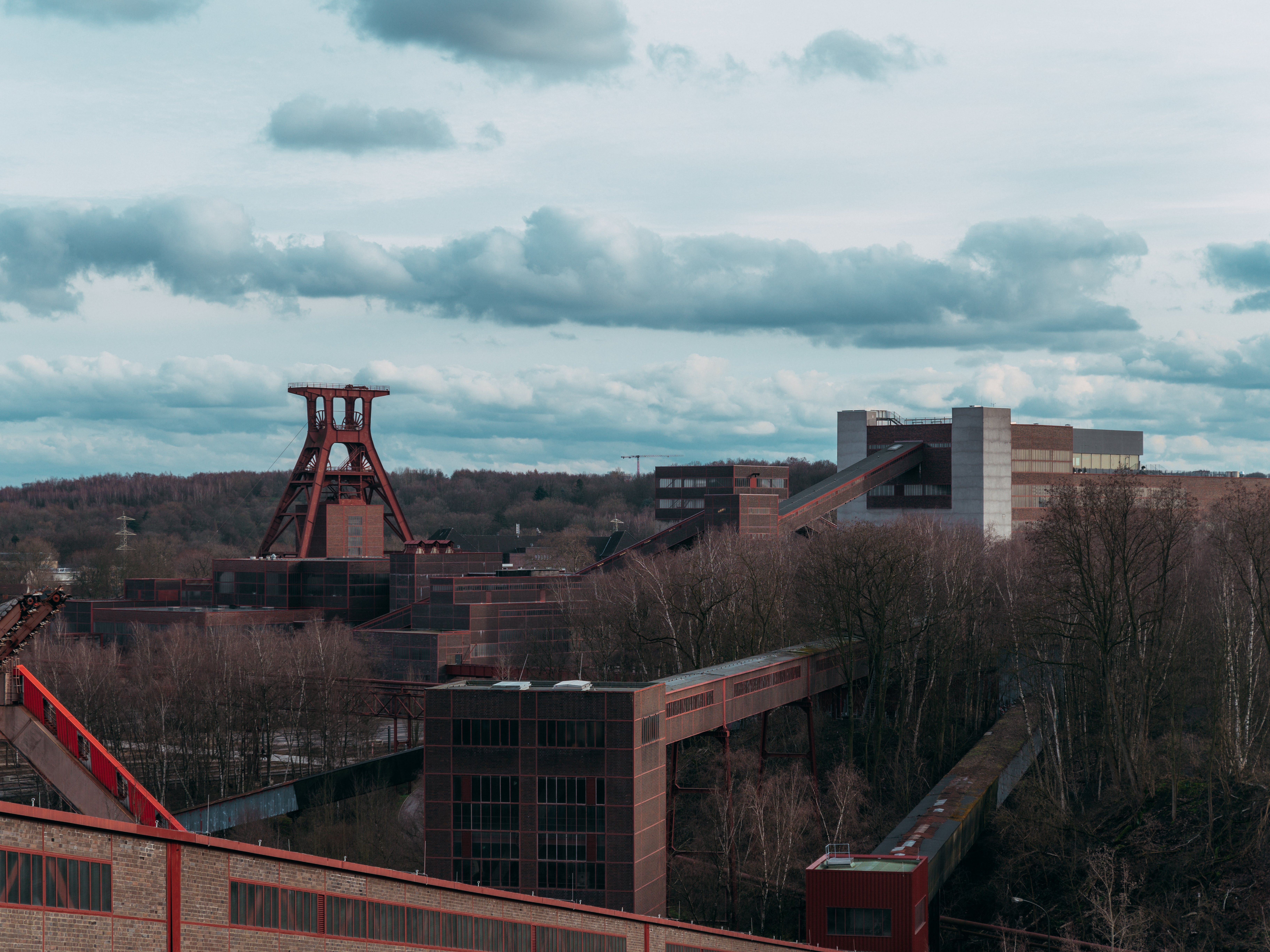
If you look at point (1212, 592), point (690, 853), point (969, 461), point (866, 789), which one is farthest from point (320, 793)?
point (969, 461)

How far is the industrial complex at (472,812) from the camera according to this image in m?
21.1

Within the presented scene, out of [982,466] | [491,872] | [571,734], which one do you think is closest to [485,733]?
[571,734]

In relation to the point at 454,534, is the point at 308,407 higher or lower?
higher

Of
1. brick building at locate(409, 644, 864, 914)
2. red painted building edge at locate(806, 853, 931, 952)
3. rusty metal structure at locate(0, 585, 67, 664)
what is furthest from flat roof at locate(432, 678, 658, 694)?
rusty metal structure at locate(0, 585, 67, 664)

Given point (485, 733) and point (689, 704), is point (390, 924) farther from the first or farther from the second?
point (689, 704)

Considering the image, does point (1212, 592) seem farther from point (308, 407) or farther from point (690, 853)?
point (308, 407)

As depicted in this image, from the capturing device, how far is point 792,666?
50875 millimetres

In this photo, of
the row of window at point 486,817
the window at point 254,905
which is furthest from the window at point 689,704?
the window at point 254,905

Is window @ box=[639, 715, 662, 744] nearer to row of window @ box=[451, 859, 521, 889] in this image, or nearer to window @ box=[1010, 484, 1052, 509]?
row of window @ box=[451, 859, 521, 889]

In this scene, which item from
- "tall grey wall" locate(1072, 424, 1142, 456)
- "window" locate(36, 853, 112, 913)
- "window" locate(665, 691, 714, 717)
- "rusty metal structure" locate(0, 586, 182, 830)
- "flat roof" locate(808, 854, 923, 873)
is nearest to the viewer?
"window" locate(36, 853, 112, 913)

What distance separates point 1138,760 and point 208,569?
107728mm

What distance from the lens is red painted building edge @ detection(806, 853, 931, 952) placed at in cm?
3419

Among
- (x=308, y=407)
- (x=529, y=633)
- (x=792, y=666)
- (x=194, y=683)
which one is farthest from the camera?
(x=308, y=407)

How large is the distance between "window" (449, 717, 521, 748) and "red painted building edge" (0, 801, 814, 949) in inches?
245
